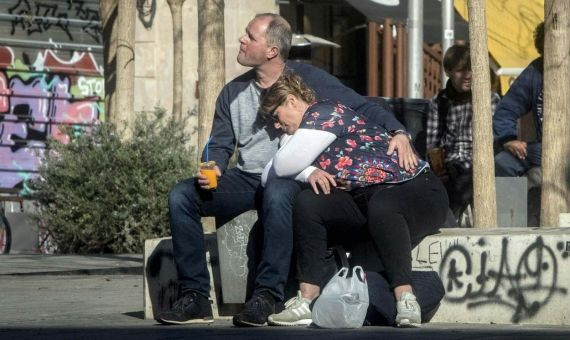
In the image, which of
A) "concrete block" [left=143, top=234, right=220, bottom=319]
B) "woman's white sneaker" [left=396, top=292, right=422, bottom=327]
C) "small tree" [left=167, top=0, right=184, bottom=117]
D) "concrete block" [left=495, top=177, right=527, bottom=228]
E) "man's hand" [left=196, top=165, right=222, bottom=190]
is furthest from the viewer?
"small tree" [left=167, top=0, right=184, bottom=117]

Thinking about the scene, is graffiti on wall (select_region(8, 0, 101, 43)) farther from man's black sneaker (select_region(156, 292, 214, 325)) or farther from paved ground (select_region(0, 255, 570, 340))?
man's black sneaker (select_region(156, 292, 214, 325))

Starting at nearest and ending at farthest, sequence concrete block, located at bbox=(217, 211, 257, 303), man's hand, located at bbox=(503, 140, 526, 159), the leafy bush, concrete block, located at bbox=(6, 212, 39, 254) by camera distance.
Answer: concrete block, located at bbox=(217, 211, 257, 303) < man's hand, located at bbox=(503, 140, 526, 159) < the leafy bush < concrete block, located at bbox=(6, 212, 39, 254)

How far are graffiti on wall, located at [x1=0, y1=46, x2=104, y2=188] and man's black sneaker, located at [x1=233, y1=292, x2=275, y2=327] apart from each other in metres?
14.3

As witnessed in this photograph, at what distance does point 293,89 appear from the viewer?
289 inches

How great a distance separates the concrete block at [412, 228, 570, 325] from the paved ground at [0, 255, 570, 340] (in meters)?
0.13

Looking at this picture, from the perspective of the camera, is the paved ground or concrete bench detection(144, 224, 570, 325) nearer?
the paved ground

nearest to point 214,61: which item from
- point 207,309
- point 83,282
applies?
point 83,282

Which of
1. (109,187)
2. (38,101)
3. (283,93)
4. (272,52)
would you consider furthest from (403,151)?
(38,101)

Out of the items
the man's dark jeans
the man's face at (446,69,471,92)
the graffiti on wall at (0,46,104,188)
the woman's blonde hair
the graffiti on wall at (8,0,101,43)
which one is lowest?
the man's dark jeans

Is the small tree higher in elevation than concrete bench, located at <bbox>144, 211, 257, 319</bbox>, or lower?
higher

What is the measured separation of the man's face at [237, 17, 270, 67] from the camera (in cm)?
762

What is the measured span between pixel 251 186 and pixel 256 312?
0.78 m

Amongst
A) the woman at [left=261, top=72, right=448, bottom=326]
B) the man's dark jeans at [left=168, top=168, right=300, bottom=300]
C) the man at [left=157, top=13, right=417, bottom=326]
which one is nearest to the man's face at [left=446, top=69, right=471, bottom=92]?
the man at [left=157, top=13, right=417, bottom=326]

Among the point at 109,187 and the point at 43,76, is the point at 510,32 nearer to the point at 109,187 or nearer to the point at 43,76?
the point at 109,187
